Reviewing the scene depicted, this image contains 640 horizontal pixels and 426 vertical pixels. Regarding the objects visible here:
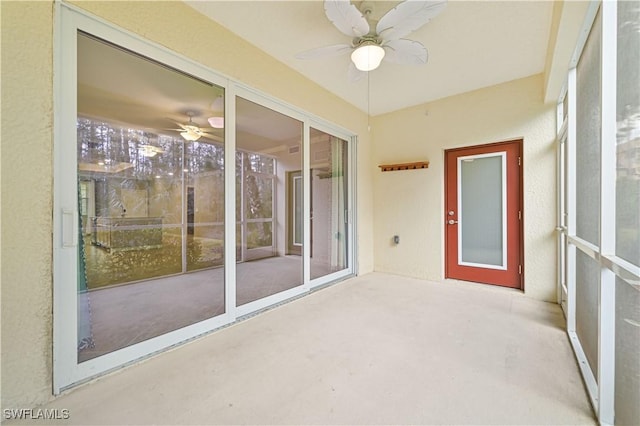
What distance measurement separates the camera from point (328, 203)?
426 centimetres

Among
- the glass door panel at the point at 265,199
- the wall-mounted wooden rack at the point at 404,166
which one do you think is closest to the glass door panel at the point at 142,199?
the glass door panel at the point at 265,199

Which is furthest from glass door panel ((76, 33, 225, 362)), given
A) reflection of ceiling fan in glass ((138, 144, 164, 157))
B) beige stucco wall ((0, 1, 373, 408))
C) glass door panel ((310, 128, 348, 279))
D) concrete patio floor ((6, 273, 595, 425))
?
glass door panel ((310, 128, 348, 279))

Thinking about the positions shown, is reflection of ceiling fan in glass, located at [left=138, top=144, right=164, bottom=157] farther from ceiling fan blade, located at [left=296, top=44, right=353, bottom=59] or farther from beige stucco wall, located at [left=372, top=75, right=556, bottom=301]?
beige stucco wall, located at [left=372, top=75, right=556, bottom=301]

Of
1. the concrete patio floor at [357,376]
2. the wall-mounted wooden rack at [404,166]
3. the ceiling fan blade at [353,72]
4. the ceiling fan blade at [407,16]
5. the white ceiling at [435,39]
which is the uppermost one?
the white ceiling at [435,39]

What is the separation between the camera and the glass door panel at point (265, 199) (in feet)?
9.95

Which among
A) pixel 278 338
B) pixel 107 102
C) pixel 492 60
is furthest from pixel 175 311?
pixel 492 60

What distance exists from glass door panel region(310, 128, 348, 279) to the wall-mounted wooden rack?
705mm

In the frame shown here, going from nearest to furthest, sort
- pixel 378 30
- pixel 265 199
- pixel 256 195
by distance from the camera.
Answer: pixel 378 30 → pixel 256 195 → pixel 265 199

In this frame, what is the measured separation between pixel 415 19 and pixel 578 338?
2873mm

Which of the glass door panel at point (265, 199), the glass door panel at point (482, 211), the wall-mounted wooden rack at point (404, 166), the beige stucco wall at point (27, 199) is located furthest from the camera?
the wall-mounted wooden rack at point (404, 166)

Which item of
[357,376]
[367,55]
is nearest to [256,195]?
[367,55]

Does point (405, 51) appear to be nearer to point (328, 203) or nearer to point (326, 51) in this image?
point (326, 51)

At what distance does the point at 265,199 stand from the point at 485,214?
316 centimetres

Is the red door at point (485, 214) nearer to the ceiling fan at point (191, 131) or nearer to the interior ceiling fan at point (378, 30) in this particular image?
the interior ceiling fan at point (378, 30)
